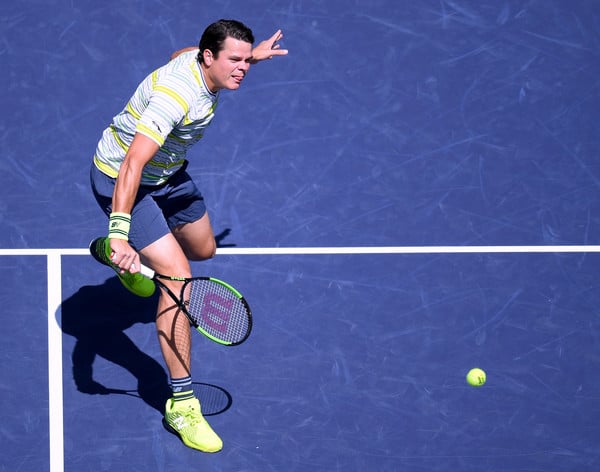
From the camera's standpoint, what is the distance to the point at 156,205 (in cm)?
552

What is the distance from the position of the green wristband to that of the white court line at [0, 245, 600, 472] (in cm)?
138

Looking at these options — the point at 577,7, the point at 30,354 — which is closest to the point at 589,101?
the point at 577,7

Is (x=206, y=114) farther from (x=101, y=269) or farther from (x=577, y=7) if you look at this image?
(x=577, y=7)

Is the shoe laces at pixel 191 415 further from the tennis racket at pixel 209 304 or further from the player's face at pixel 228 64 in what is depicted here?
the player's face at pixel 228 64

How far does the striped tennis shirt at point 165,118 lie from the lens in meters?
5.00

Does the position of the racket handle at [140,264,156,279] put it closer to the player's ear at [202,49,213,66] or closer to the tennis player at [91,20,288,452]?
the tennis player at [91,20,288,452]

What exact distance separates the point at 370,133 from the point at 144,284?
6.63 ft

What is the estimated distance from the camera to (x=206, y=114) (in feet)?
17.2

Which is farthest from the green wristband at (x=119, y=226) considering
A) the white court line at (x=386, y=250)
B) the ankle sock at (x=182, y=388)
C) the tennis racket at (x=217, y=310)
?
the white court line at (x=386, y=250)

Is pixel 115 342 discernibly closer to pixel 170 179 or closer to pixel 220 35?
pixel 170 179

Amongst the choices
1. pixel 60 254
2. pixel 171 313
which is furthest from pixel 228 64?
pixel 60 254

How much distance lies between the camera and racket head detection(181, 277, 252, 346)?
5633 millimetres

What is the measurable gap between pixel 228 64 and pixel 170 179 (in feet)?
2.61

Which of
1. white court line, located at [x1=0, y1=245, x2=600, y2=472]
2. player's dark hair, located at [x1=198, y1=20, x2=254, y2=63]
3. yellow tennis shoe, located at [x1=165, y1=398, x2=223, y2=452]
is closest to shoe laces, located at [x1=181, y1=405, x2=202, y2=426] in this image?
yellow tennis shoe, located at [x1=165, y1=398, x2=223, y2=452]
